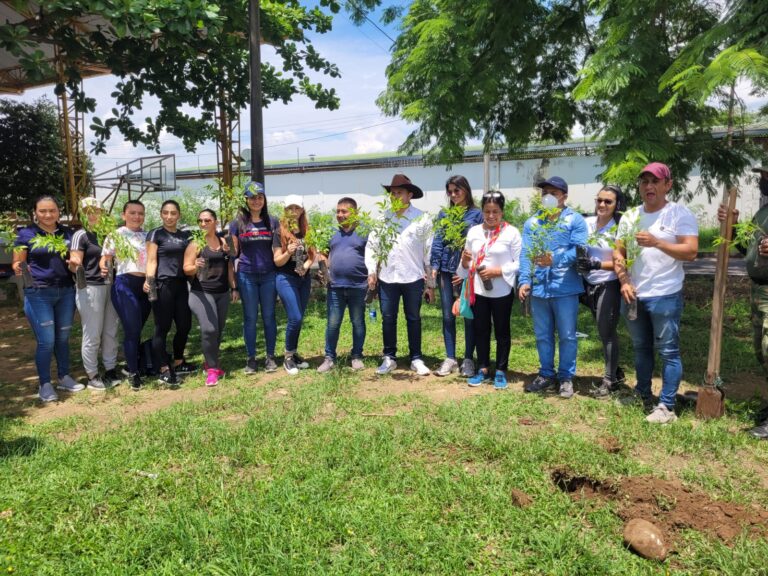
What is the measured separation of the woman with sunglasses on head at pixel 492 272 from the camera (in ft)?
17.1

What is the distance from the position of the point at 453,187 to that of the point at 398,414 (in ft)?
7.55

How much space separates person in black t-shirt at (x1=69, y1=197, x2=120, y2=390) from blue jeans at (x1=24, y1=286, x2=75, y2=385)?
0.46ft

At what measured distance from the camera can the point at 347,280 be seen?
582cm

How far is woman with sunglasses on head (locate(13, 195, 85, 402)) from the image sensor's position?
17.3 ft

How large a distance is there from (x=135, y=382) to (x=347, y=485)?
318 centimetres

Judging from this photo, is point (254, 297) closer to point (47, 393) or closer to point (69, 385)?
point (69, 385)

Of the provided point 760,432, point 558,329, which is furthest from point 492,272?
point 760,432

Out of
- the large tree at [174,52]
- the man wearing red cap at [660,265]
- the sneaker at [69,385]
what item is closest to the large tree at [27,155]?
the large tree at [174,52]

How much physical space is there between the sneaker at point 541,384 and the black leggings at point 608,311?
497mm

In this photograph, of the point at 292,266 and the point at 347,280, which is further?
the point at 292,266

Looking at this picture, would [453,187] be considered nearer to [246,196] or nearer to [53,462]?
[246,196]

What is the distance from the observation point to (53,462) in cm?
390

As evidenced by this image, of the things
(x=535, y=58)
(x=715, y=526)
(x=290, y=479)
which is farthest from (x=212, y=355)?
(x=535, y=58)

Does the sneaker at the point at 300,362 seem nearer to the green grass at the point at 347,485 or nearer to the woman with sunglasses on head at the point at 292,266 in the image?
the woman with sunglasses on head at the point at 292,266
